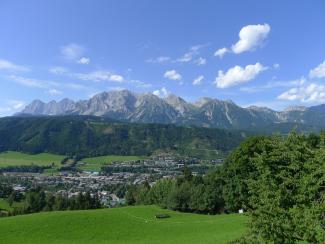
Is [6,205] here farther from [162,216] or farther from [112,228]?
[112,228]

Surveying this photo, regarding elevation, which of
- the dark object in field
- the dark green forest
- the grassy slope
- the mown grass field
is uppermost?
the dark green forest

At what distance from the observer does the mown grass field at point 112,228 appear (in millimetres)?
48219

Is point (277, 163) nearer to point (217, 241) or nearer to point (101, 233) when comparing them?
point (217, 241)

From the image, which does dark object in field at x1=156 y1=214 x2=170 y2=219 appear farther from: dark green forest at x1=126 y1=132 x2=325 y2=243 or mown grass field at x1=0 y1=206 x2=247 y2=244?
dark green forest at x1=126 y1=132 x2=325 y2=243

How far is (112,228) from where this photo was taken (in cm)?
5431

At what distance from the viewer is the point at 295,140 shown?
26.8m

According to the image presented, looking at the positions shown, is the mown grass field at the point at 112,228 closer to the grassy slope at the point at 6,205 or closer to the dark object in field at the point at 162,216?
the dark object in field at the point at 162,216

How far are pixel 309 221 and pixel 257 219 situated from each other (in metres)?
3.26

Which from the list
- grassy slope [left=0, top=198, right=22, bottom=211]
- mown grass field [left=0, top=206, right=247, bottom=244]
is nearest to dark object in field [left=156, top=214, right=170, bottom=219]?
mown grass field [left=0, top=206, right=247, bottom=244]

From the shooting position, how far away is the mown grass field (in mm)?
48219

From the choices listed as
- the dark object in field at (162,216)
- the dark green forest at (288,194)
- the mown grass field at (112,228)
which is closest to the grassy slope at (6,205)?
the mown grass field at (112,228)

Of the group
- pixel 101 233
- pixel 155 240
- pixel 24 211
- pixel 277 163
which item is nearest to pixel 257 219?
pixel 277 163

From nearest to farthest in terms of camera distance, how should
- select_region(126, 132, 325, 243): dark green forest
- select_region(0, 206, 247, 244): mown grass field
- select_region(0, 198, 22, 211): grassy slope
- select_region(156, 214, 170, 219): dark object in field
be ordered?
select_region(126, 132, 325, 243): dark green forest, select_region(0, 206, 247, 244): mown grass field, select_region(156, 214, 170, 219): dark object in field, select_region(0, 198, 22, 211): grassy slope

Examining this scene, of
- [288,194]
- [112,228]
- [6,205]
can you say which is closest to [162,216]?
[112,228]
